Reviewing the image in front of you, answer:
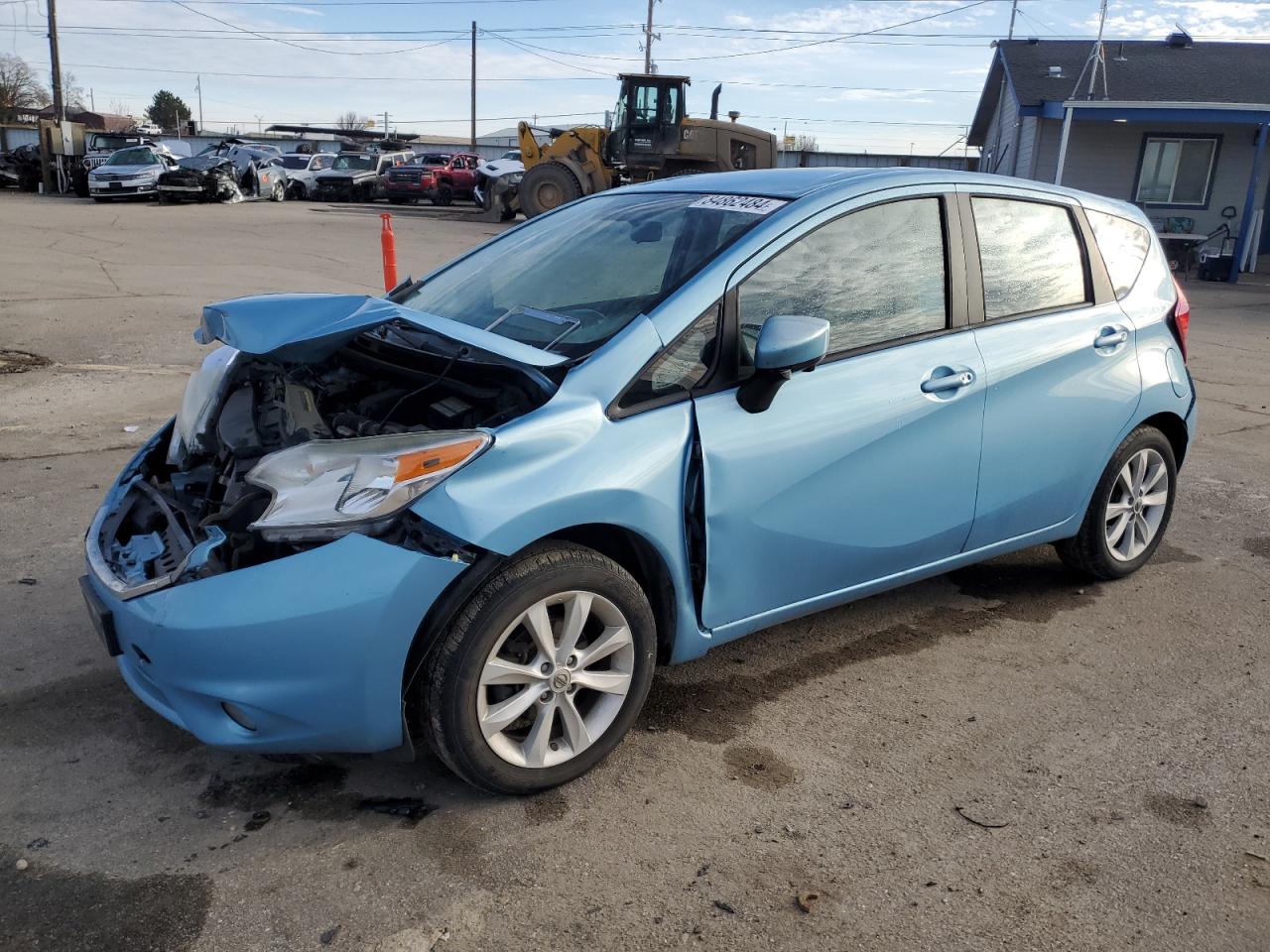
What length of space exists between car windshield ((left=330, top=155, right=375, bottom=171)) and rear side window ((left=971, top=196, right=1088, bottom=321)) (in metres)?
32.8

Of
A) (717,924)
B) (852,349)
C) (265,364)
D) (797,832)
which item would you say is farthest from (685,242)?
(717,924)

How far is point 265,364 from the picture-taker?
11.5 ft

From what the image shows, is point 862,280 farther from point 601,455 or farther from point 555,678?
point 555,678

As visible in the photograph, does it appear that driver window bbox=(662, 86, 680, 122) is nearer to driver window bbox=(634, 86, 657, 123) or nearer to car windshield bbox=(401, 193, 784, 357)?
driver window bbox=(634, 86, 657, 123)

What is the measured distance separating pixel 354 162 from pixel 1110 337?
3344cm

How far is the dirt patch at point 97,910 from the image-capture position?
234 centimetres

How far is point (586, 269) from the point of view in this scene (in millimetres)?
3672

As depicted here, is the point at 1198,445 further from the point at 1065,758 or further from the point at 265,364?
the point at 265,364

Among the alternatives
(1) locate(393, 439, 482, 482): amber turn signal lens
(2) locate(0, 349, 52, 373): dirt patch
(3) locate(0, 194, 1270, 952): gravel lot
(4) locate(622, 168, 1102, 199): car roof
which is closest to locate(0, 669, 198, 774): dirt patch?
(3) locate(0, 194, 1270, 952): gravel lot

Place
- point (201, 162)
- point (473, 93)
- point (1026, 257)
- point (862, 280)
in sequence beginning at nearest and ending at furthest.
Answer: point (862, 280) → point (1026, 257) → point (201, 162) → point (473, 93)

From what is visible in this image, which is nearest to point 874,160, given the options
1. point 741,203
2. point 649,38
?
point 649,38

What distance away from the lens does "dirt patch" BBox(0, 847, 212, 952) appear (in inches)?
92.0

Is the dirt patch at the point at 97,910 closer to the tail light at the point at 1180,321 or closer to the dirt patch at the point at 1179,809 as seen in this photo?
the dirt patch at the point at 1179,809

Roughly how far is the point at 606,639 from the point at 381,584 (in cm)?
69
